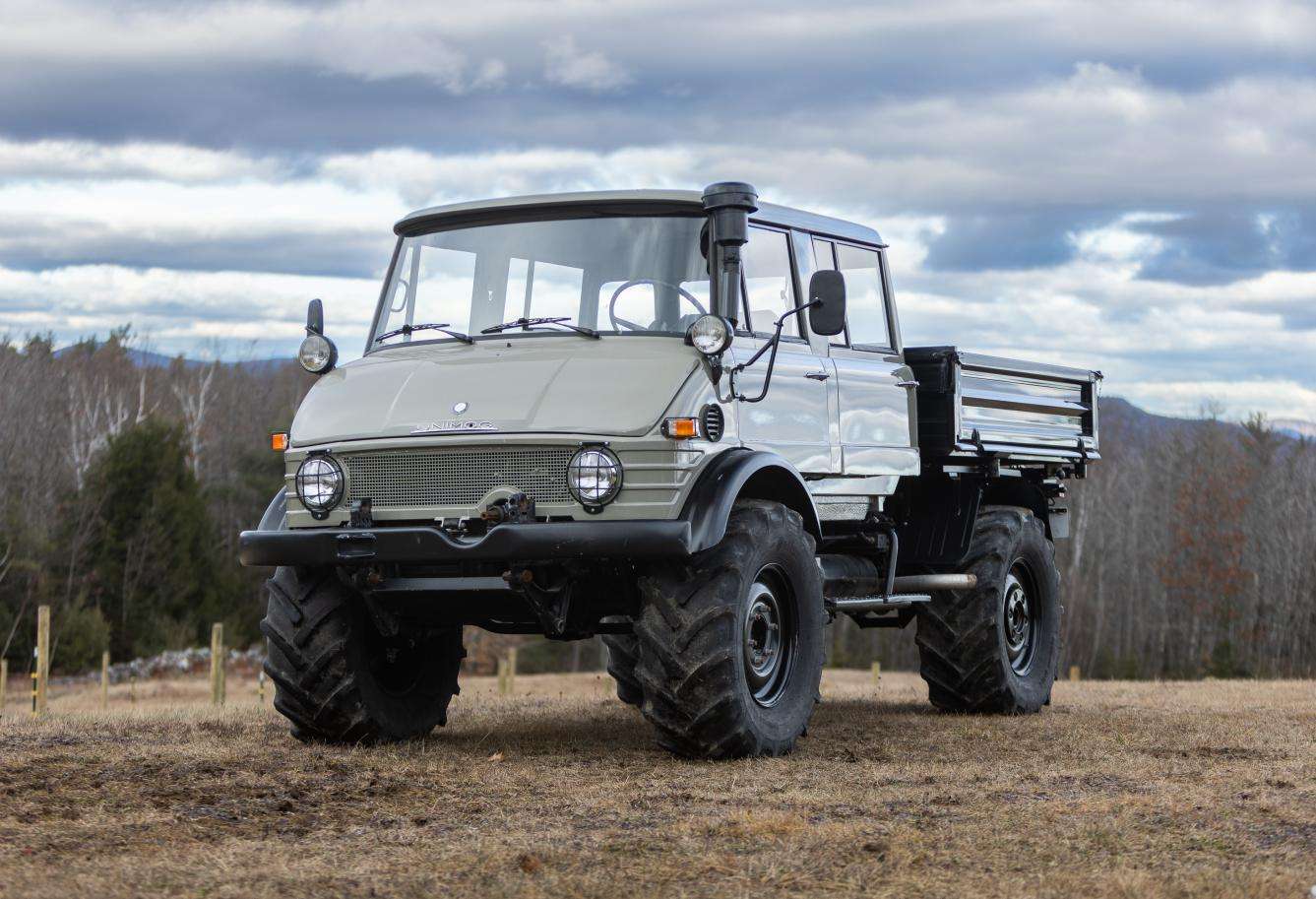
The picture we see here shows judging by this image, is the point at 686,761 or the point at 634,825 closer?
the point at 634,825

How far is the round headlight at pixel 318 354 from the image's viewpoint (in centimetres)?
966

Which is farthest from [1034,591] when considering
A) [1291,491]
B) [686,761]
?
[1291,491]

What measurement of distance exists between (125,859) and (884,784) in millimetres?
3658

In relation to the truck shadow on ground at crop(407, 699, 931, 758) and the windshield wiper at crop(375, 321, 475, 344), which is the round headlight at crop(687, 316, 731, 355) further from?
the truck shadow on ground at crop(407, 699, 931, 758)

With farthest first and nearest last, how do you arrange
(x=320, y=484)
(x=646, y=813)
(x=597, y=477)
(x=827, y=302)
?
(x=827, y=302), (x=320, y=484), (x=597, y=477), (x=646, y=813)

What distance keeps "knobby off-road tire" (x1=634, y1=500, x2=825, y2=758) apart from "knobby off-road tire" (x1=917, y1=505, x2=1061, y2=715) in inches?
121

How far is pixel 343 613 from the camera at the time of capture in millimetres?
9156

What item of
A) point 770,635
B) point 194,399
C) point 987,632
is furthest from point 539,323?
point 194,399

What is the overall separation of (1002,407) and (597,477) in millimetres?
4894

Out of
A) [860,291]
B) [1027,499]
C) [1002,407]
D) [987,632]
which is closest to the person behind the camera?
[860,291]

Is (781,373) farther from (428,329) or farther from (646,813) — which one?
(646,813)

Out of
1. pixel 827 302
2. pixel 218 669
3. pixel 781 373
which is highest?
pixel 827 302

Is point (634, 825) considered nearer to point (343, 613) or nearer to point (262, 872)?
point (262, 872)

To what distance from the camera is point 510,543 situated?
8203 mm
